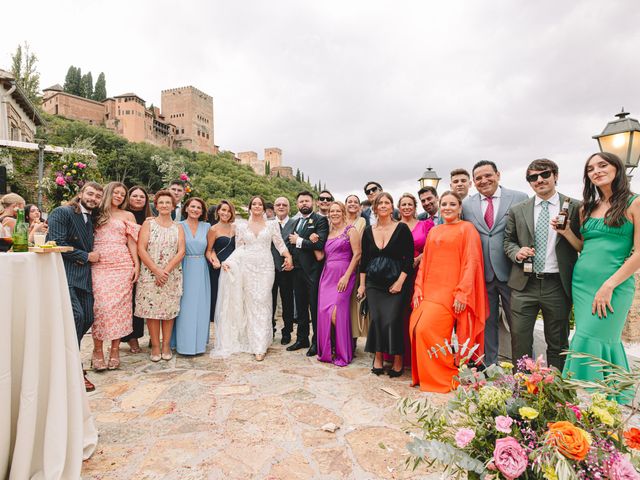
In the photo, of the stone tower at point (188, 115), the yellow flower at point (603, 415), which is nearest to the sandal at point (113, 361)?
the yellow flower at point (603, 415)

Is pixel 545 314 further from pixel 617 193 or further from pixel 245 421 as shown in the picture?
pixel 245 421

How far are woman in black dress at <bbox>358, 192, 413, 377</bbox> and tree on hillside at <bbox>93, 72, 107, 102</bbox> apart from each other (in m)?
71.0

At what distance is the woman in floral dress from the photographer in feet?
14.3

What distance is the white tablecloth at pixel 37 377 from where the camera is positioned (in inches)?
75.6

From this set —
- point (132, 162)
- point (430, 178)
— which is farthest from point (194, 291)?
point (132, 162)

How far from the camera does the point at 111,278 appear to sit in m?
3.96

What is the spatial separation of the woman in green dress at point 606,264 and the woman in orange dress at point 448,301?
0.88 meters

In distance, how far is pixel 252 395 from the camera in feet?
11.3

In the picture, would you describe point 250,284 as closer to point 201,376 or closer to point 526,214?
point 201,376

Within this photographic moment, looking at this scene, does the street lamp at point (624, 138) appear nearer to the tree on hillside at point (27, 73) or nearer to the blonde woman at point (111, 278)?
the blonde woman at point (111, 278)

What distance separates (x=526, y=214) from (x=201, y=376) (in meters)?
3.91

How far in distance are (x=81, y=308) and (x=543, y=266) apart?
183 inches

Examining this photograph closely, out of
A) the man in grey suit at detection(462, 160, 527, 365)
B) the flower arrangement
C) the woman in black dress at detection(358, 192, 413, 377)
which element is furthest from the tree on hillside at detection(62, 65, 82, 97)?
the man in grey suit at detection(462, 160, 527, 365)

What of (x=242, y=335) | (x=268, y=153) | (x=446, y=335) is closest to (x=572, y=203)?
(x=446, y=335)
